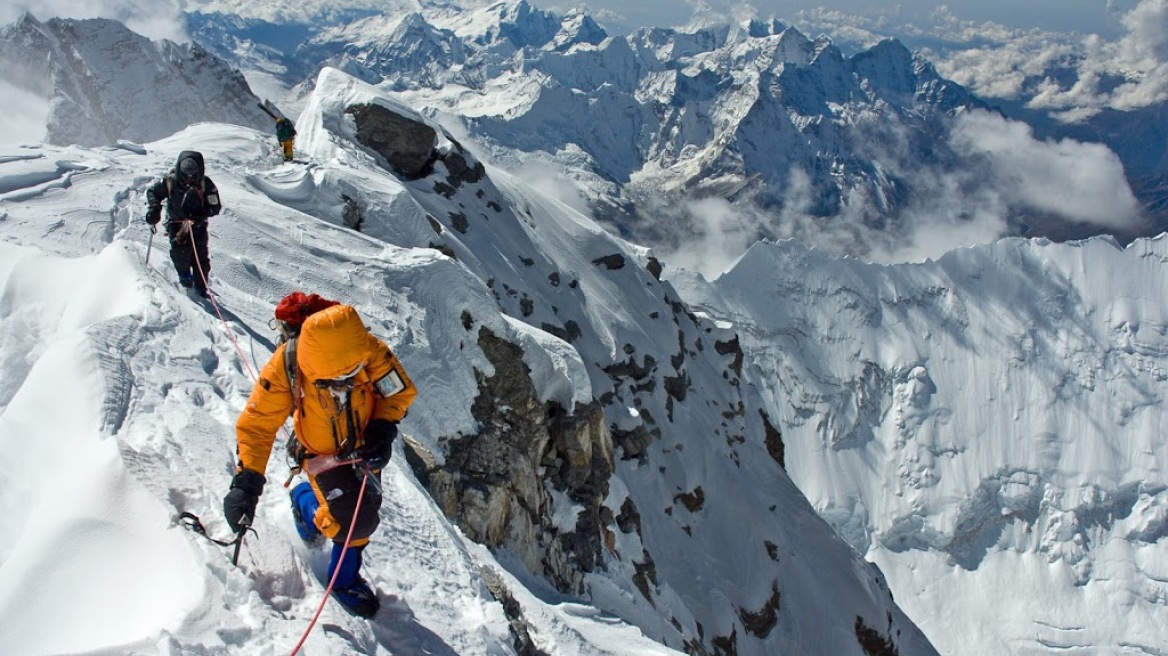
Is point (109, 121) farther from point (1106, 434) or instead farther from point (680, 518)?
point (1106, 434)

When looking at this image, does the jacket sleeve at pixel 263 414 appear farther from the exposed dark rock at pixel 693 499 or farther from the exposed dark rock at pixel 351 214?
the exposed dark rock at pixel 693 499

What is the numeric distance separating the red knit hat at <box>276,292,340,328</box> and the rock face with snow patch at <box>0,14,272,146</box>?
4345 inches

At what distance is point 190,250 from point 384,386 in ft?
27.7

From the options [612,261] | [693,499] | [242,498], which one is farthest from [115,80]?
[242,498]

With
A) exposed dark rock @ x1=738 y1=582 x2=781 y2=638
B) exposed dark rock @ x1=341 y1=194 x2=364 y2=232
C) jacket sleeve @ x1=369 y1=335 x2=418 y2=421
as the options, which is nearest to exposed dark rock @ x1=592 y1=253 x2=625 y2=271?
exposed dark rock @ x1=738 y1=582 x2=781 y2=638

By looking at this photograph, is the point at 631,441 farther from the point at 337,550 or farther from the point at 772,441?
the point at 337,550

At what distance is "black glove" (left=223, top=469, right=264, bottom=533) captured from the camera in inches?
235

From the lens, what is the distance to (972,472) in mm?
175250

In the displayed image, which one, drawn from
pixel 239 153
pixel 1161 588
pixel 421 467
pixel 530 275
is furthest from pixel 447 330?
pixel 1161 588

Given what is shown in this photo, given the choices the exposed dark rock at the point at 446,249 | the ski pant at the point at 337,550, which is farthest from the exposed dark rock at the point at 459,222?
the ski pant at the point at 337,550

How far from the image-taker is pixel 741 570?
3850 cm

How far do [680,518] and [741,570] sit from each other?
4.95m

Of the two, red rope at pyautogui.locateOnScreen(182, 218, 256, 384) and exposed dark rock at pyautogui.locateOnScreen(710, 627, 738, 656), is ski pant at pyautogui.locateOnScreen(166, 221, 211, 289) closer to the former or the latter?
red rope at pyautogui.locateOnScreen(182, 218, 256, 384)

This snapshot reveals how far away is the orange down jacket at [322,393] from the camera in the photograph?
19.5 ft
